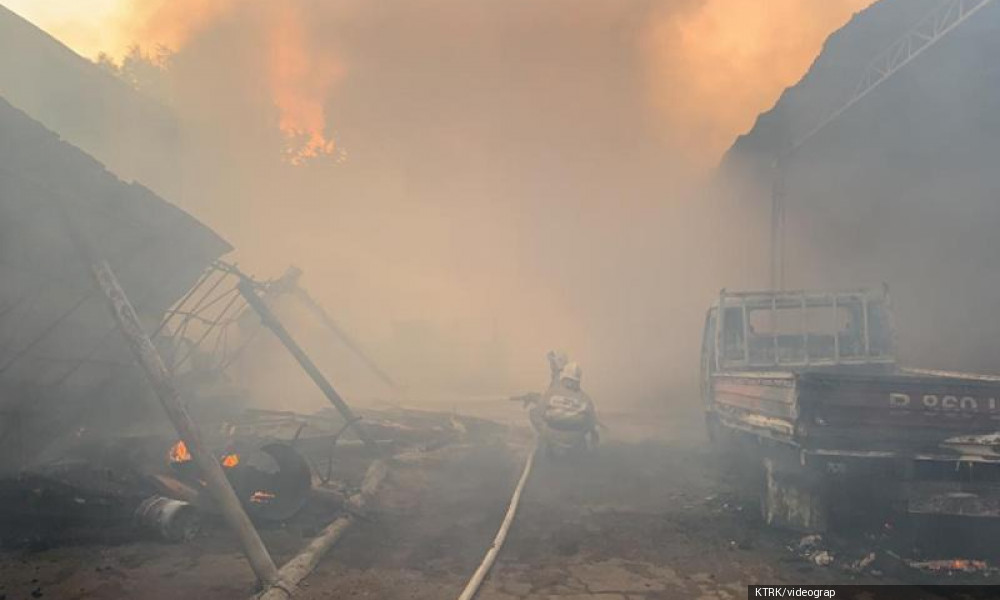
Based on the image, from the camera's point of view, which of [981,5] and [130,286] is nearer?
[130,286]

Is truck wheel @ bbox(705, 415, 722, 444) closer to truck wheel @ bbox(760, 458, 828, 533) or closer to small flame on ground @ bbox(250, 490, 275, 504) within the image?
truck wheel @ bbox(760, 458, 828, 533)

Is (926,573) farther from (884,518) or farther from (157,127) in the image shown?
(157,127)

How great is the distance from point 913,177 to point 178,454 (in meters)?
17.6

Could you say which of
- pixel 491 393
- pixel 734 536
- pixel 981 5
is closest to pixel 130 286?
pixel 734 536

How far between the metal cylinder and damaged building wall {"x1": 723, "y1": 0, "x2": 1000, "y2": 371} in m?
15.5

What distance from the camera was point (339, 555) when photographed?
552 cm

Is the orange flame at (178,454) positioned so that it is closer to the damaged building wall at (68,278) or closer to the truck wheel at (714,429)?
the damaged building wall at (68,278)

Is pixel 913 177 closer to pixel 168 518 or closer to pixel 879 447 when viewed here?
pixel 879 447

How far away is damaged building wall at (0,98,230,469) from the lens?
221 inches

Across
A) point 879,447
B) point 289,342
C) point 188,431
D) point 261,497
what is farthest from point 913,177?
point 188,431

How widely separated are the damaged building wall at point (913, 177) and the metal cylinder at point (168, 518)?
15.5 m

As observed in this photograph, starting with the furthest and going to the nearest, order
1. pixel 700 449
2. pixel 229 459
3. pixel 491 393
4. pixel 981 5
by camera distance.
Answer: pixel 491 393 → pixel 700 449 → pixel 981 5 → pixel 229 459

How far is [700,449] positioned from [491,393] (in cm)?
1282

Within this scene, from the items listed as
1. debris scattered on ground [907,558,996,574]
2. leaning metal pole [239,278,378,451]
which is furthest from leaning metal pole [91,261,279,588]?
debris scattered on ground [907,558,996,574]
